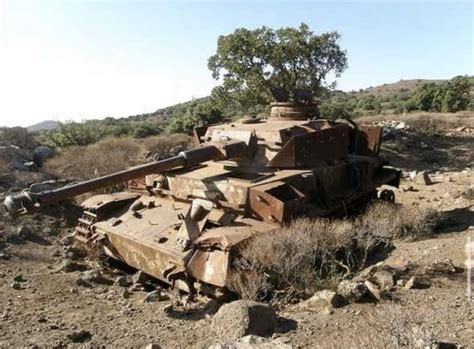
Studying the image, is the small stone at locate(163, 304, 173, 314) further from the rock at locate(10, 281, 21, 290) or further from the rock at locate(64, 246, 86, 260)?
the rock at locate(64, 246, 86, 260)

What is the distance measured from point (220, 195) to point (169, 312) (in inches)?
78.6

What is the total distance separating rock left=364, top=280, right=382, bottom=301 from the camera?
580 cm

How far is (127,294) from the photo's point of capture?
750 centimetres

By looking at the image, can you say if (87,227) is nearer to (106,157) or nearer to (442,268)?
(442,268)

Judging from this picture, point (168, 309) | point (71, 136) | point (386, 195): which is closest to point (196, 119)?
point (71, 136)

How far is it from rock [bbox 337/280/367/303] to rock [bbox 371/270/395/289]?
385 mm

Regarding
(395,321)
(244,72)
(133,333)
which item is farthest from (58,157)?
(395,321)

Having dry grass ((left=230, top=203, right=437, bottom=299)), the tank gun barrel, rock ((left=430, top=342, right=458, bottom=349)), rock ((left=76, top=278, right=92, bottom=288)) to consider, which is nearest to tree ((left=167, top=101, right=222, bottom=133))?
the tank gun barrel

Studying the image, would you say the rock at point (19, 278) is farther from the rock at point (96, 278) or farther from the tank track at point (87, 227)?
the tank track at point (87, 227)

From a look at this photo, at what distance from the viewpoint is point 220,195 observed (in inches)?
306

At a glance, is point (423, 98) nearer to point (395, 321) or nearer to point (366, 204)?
point (366, 204)

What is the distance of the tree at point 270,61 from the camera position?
63.8ft

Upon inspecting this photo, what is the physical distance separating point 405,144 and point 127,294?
59.8 ft

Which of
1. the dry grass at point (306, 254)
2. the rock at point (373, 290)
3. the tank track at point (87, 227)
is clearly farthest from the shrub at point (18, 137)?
the rock at point (373, 290)
